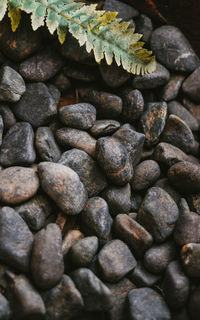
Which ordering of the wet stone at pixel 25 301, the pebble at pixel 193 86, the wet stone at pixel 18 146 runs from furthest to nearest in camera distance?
the pebble at pixel 193 86, the wet stone at pixel 18 146, the wet stone at pixel 25 301

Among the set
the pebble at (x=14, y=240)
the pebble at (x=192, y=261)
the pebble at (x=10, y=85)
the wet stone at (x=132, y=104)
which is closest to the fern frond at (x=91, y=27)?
the wet stone at (x=132, y=104)

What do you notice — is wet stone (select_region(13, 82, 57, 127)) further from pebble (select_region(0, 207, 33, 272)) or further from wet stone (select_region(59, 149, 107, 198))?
pebble (select_region(0, 207, 33, 272))

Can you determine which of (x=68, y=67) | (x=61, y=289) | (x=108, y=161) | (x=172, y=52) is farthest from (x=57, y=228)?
(x=172, y=52)

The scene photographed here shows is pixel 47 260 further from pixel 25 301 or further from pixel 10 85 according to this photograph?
pixel 10 85

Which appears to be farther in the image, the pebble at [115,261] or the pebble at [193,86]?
the pebble at [193,86]

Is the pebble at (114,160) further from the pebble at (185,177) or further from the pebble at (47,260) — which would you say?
the pebble at (47,260)

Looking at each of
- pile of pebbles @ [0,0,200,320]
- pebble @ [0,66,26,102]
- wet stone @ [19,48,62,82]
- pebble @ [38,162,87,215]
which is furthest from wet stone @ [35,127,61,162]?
wet stone @ [19,48,62,82]

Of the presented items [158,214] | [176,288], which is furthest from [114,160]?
[176,288]
